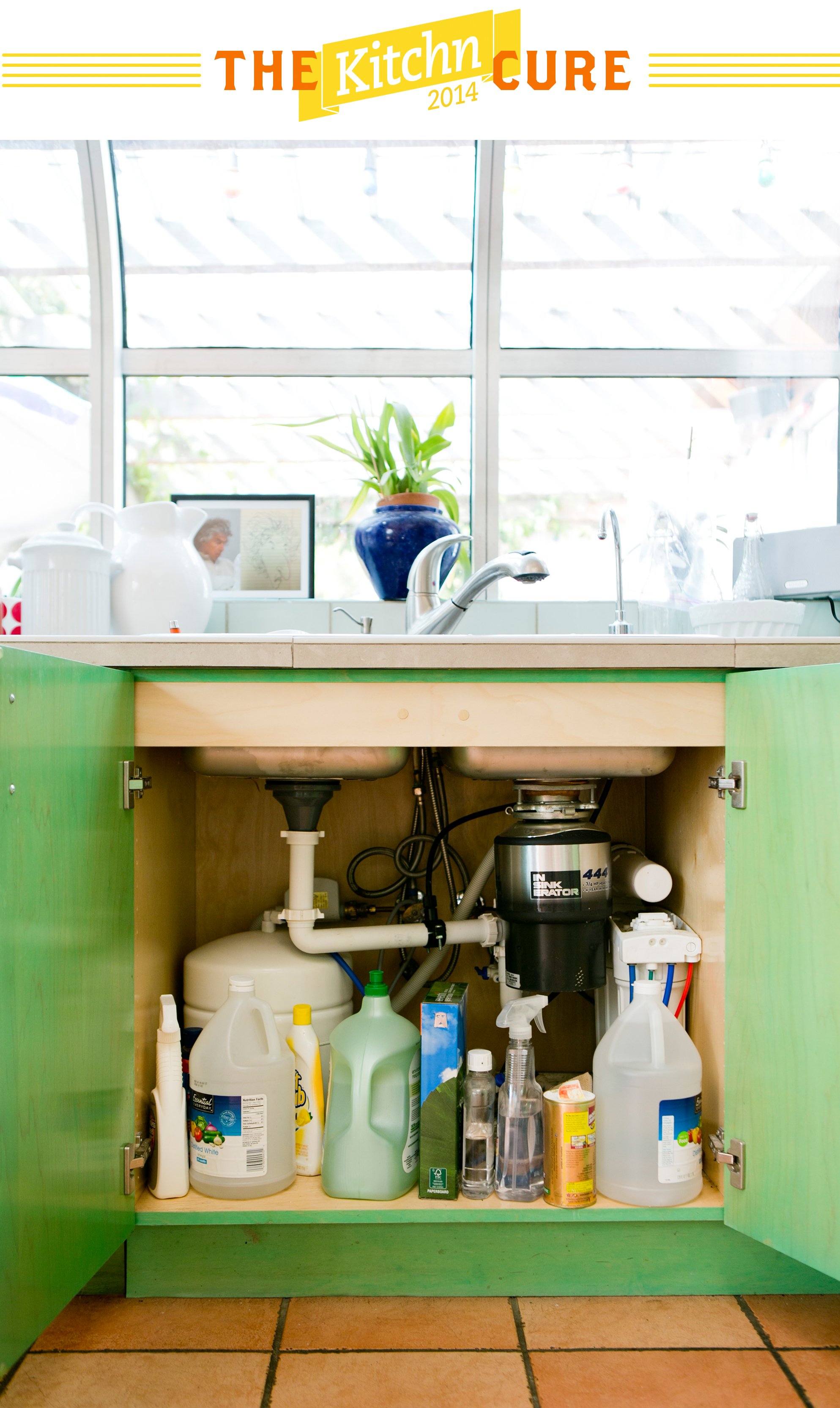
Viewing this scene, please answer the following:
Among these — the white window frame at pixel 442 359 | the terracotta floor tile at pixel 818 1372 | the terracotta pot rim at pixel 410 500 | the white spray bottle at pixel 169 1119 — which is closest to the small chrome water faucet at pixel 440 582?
the terracotta pot rim at pixel 410 500

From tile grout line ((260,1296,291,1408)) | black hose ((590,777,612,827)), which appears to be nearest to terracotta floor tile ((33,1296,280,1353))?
tile grout line ((260,1296,291,1408))

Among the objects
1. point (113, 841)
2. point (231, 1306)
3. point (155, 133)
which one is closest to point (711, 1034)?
point (231, 1306)

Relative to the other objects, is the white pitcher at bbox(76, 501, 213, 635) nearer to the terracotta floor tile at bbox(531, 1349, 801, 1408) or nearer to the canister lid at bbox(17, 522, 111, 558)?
the canister lid at bbox(17, 522, 111, 558)

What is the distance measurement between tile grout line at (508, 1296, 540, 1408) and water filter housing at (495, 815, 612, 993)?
40 cm

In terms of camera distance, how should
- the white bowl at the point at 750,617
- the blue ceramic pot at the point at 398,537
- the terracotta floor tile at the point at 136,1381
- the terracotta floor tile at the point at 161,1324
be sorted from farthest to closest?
1. the blue ceramic pot at the point at 398,537
2. the white bowl at the point at 750,617
3. the terracotta floor tile at the point at 161,1324
4. the terracotta floor tile at the point at 136,1381

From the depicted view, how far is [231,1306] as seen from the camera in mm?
1219

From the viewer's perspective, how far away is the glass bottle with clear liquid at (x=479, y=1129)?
1.25 metres

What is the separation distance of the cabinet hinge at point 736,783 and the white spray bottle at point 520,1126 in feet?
1.38

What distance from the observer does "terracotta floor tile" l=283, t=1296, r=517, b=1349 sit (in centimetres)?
114

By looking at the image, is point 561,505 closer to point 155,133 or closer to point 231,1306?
point 155,133

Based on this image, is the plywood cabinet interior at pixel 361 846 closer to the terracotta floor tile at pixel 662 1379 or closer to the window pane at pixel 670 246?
the terracotta floor tile at pixel 662 1379

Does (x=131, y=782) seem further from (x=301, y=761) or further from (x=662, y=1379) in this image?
(x=662, y=1379)

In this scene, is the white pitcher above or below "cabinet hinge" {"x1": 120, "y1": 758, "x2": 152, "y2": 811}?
above

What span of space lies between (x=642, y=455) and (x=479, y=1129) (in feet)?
4.69
